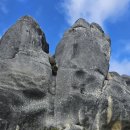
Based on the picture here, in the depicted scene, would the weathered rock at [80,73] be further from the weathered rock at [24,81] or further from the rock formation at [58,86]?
the weathered rock at [24,81]

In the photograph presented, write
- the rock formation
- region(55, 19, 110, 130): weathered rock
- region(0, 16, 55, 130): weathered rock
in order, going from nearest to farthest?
1. region(0, 16, 55, 130): weathered rock
2. the rock formation
3. region(55, 19, 110, 130): weathered rock

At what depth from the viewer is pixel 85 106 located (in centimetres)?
2203

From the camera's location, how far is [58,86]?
22859mm

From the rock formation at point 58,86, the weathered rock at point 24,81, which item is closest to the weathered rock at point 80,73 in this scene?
the rock formation at point 58,86

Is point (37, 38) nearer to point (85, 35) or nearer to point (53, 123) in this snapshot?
point (85, 35)

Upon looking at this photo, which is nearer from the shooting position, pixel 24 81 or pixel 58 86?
pixel 24 81

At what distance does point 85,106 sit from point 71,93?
104 centimetres

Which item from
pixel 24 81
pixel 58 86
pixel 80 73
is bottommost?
pixel 24 81

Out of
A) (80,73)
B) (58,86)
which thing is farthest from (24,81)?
(80,73)

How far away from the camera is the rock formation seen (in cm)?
2089

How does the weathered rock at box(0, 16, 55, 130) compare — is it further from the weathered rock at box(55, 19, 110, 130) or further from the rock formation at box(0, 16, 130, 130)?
the weathered rock at box(55, 19, 110, 130)

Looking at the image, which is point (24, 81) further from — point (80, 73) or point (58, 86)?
point (80, 73)

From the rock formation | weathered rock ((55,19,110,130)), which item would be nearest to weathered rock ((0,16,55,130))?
the rock formation

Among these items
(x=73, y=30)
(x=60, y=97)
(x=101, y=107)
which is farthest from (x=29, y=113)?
(x=73, y=30)
